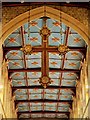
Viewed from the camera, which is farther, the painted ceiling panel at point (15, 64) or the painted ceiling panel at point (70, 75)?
the painted ceiling panel at point (70, 75)

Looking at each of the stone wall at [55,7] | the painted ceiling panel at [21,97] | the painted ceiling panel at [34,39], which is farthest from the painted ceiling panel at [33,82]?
the stone wall at [55,7]

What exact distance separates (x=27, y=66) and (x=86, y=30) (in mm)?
7271

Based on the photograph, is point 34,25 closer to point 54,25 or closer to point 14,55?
point 54,25

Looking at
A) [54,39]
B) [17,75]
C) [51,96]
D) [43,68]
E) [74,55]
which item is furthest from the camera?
[51,96]

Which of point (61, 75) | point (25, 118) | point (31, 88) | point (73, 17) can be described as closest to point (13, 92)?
point (31, 88)

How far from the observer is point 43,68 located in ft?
Answer: 54.3

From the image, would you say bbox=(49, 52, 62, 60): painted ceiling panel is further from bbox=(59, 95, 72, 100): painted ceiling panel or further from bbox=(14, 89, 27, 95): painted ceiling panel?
bbox=(59, 95, 72, 100): painted ceiling panel

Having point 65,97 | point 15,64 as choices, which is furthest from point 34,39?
point 65,97

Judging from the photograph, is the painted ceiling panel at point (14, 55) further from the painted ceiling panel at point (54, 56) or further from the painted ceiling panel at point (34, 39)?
the painted ceiling panel at point (54, 56)

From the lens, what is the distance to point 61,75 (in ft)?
70.8

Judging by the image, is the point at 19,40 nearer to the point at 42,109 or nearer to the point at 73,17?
the point at 73,17

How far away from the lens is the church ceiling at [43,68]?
1612 cm

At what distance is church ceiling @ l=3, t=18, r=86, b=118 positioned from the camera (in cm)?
1612

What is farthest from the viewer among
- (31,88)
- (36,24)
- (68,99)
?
(68,99)
